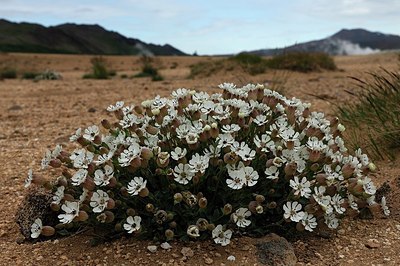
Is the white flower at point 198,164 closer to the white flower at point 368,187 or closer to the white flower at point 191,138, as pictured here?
the white flower at point 191,138

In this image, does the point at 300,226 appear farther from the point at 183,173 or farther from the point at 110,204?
the point at 110,204

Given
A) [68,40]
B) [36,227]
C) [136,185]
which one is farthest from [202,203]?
[68,40]

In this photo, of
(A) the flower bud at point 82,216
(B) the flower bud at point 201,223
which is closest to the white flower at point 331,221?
(B) the flower bud at point 201,223

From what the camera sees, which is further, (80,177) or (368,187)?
(368,187)

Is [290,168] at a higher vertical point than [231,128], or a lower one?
lower

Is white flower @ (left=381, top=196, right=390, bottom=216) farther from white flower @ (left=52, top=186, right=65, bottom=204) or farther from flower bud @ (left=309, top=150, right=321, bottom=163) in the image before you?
white flower @ (left=52, top=186, right=65, bottom=204)

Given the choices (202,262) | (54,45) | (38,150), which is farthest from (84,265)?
(54,45)

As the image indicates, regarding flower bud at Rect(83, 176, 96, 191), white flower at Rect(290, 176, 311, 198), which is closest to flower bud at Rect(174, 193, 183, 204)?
flower bud at Rect(83, 176, 96, 191)
